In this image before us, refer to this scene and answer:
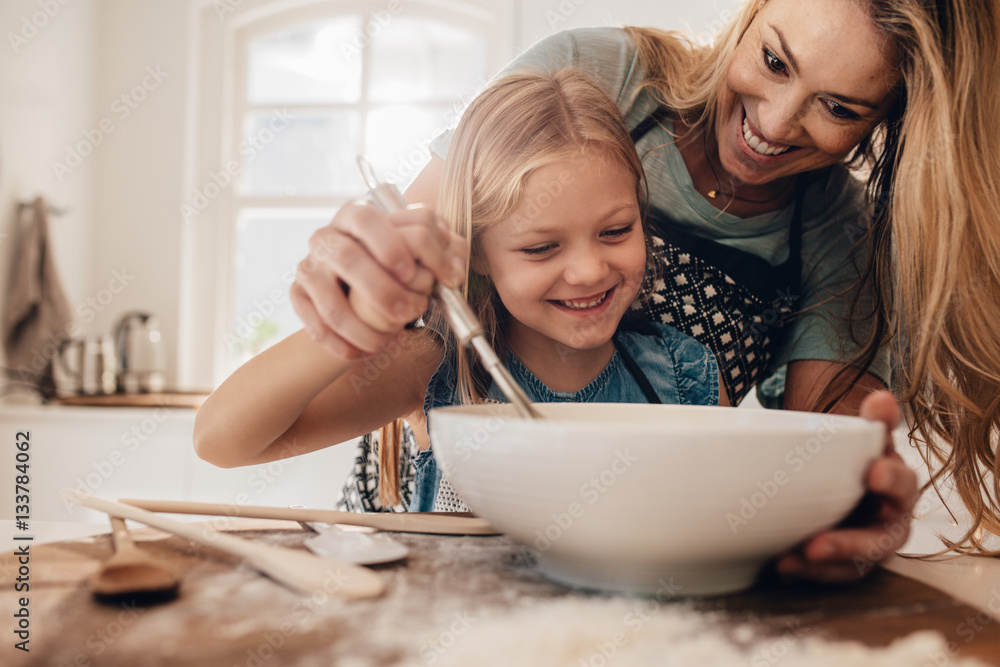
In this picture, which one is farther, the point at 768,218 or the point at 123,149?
the point at 123,149

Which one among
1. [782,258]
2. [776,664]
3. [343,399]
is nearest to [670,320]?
[782,258]

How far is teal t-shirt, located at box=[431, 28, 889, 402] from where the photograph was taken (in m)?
1.00

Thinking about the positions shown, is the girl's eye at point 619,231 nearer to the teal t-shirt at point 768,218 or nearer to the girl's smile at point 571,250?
the girl's smile at point 571,250

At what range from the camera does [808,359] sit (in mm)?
1028

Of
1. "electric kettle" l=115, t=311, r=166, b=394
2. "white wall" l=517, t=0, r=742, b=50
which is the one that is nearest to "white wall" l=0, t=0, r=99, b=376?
"electric kettle" l=115, t=311, r=166, b=394

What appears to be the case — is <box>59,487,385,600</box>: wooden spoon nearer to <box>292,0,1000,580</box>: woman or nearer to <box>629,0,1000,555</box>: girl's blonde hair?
<box>292,0,1000,580</box>: woman

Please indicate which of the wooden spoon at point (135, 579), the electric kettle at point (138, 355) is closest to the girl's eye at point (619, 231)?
the wooden spoon at point (135, 579)

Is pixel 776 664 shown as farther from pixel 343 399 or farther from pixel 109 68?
pixel 109 68

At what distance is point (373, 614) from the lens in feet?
1.22

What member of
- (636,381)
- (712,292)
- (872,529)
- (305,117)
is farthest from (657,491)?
(305,117)

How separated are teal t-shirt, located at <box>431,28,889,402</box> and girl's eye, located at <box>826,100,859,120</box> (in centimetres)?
20

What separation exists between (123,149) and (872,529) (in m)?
3.13

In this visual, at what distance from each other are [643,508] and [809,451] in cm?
9

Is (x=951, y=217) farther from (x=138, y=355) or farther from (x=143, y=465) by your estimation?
(x=138, y=355)
